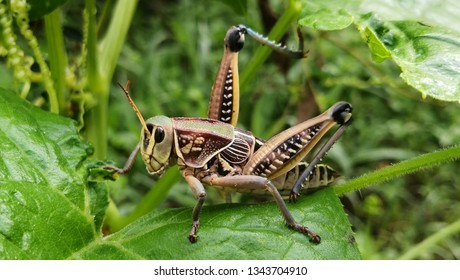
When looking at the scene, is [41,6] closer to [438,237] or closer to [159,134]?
[159,134]

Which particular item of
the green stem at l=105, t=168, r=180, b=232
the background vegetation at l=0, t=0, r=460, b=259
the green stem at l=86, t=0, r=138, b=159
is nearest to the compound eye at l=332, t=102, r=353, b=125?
the green stem at l=105, t=168, r=180, b=232

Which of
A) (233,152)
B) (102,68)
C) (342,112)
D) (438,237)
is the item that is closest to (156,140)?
(233,152)

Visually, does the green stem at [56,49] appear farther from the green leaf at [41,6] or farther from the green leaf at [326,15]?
the green leaf at [326,15]

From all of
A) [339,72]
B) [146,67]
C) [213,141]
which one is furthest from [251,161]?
[146,67]

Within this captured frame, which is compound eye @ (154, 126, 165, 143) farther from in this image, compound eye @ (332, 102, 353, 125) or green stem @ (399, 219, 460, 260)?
green stem @ (399, 219, 460, 260)

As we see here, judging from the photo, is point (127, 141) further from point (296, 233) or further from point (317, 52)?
point (296, 233)

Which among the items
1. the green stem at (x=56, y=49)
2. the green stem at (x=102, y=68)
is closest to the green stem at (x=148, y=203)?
the green stem at (x=102, y=68)
